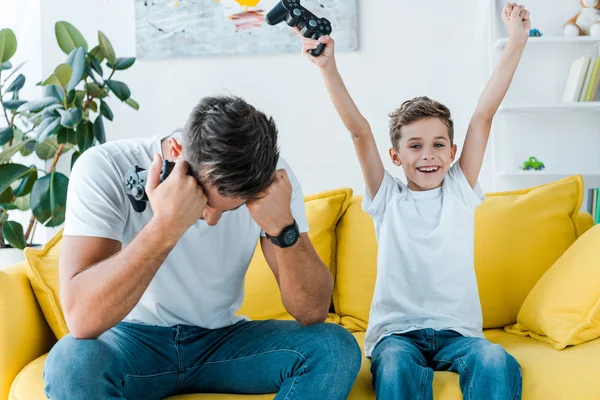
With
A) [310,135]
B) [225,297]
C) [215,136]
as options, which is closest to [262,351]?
[225,297]

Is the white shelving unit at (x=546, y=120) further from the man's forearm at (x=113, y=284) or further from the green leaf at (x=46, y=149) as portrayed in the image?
the man's forearm at (x=113, y=284)

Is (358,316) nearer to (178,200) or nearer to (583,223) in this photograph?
(583,223)

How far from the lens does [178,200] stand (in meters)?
1.14

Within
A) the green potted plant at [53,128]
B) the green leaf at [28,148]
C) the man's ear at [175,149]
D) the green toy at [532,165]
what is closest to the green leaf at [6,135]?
the green potted plant at [53,128]

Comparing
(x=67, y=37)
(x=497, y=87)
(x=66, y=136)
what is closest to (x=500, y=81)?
(x=497, y=87)

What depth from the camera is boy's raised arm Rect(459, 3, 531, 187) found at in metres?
1.70

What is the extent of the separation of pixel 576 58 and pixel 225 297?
2322 mm

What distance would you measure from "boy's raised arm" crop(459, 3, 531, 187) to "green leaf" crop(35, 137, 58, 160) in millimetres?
1733

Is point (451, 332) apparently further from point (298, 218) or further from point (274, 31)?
point (274, 31)

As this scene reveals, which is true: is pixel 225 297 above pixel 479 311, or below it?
above

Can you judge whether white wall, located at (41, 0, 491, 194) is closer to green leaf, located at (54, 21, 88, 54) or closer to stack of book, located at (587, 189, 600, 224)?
green leaf, located at (54, 21, 88, 54)

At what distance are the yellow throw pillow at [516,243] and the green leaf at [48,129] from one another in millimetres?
1551

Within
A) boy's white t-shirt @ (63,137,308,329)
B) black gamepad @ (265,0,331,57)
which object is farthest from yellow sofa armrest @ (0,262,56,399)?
black gamepad @ (265,0,331,57)

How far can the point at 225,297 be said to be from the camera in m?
1.45
